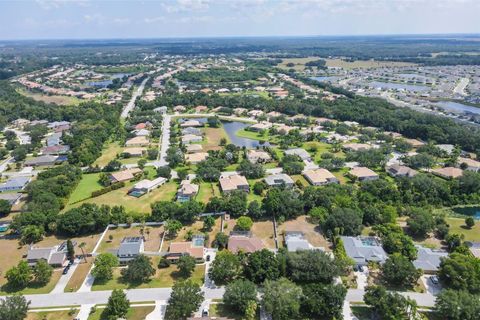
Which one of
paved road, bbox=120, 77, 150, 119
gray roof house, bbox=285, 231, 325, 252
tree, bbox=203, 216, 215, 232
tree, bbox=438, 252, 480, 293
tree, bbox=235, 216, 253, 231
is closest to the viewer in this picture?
tree, bbox=438, 252, 480, 293

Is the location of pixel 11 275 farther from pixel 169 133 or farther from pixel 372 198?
pixel 169 133

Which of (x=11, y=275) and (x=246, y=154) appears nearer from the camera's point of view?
(x=11, y=275)

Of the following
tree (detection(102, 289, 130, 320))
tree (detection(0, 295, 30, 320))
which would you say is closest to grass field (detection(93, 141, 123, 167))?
tree (detection(0, 295, 30, 320))

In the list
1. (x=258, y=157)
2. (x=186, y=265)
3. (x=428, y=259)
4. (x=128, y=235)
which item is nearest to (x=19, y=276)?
(x=128, y=235)

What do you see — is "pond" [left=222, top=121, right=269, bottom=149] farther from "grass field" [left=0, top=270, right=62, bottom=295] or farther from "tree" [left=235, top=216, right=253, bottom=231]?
"grass field" [left=0, top=270, right=62, bottom=295]

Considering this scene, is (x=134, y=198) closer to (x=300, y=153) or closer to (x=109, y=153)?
(x=109, y=153)

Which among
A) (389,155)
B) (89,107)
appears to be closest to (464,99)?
(389,155)
